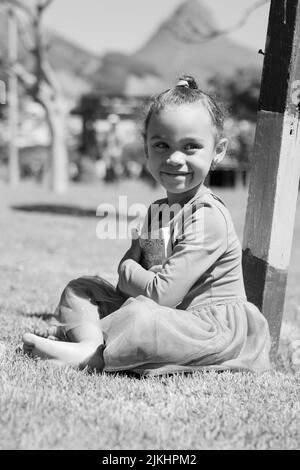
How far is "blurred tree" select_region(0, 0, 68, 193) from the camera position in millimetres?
16078

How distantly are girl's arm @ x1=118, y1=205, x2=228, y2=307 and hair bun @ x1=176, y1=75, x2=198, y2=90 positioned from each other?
557mm

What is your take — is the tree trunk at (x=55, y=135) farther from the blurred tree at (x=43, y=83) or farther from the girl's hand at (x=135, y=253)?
the girl's hand at (x=135, y=253)

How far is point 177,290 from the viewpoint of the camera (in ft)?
9.28

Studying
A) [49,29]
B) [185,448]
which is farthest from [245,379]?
[49,29]

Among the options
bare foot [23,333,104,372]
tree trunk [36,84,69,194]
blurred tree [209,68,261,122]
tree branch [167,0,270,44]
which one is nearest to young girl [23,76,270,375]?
bare foot [23,333,104,372]

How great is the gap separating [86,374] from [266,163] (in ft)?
4.40

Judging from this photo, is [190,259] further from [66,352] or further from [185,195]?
[66,352]

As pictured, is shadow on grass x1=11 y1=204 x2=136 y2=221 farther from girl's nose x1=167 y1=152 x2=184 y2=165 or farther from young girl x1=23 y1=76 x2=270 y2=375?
girl's nose x1=167 y1=152 x2=184 y2=165

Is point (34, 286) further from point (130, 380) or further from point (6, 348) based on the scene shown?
point (130, 380)

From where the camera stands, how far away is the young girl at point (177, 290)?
277 cm

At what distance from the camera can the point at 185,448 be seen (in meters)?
2.10

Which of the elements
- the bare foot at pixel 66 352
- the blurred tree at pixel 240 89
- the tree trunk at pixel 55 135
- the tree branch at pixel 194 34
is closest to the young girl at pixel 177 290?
the bare foot at pixel 66 352
